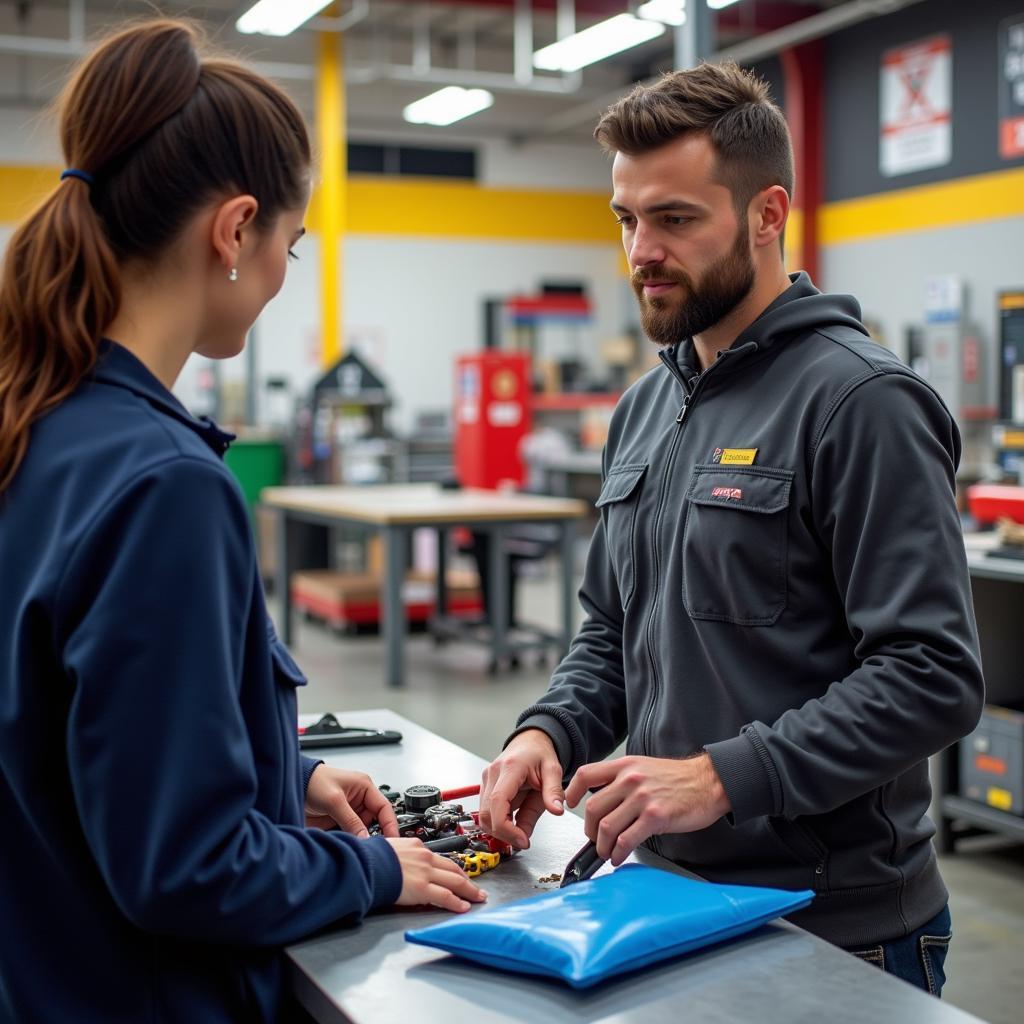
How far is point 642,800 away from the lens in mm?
1190

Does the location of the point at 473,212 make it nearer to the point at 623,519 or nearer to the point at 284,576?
the point at 284,576

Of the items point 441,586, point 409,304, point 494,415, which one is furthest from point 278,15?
point 409,304

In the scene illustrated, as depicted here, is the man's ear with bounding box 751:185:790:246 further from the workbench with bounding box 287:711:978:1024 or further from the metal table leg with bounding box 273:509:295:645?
the metal table leg with bounding box 273:509:295:645

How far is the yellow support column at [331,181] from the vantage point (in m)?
10.1

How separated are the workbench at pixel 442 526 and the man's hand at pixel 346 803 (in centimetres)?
412

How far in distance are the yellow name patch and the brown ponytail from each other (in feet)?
2.11

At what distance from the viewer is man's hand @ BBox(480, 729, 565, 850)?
129 cm

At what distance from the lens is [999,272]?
8883mm

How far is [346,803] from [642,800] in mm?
307

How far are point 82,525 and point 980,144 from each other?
939cm

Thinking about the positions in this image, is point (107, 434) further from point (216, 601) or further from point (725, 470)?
point (725, 470)

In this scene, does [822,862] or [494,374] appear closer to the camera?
[822,862]

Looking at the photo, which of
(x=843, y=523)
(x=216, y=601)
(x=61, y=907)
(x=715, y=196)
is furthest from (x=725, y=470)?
(x=61, y=907)

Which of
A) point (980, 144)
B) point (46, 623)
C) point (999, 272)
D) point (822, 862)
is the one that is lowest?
point (822, 862)
